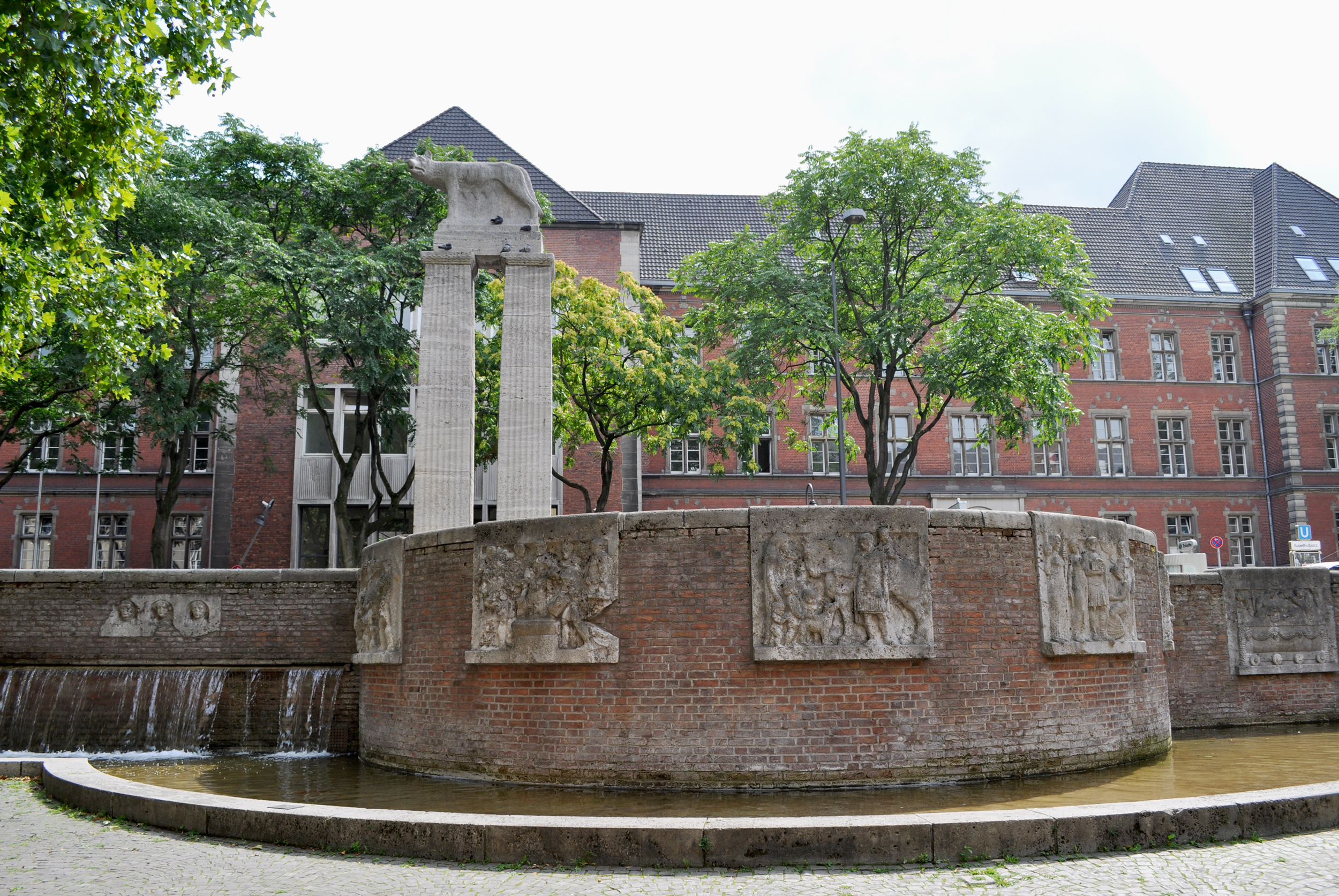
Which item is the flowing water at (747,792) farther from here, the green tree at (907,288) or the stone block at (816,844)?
the green tree at (907,288)

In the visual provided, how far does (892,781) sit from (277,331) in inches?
811

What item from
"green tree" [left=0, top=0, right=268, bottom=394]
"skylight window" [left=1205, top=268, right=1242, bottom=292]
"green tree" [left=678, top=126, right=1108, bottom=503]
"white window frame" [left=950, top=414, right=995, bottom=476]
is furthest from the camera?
"skylight window" [left=1205, top=268, right=1242, bottom=292]

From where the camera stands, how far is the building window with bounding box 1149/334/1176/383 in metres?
44.1

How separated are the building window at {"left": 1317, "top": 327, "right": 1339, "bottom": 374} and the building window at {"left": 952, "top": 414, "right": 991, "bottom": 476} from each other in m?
14.9

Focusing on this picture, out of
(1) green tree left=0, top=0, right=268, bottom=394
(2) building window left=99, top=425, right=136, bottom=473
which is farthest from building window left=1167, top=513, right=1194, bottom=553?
(1) green tree left=0, top=0, right=268, bottom=394

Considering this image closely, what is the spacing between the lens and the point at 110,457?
1362 inches

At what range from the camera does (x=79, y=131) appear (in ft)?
39.2

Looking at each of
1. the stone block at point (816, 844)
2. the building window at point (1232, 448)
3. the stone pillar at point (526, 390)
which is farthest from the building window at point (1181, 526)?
the stone block at point (816, 844)

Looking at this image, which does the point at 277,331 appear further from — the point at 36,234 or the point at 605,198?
the point at 605,198

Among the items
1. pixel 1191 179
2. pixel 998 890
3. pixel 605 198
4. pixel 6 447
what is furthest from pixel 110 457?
pixel 1191 179

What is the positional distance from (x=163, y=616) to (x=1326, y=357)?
4568cm

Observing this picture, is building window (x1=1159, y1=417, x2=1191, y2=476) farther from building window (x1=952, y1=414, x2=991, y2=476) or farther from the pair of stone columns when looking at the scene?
the pair of stone columns

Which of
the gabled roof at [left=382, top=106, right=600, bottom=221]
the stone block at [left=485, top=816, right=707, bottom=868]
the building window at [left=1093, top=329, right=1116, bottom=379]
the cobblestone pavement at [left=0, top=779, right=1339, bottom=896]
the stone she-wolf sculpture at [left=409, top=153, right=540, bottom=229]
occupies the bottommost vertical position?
the cobblestone pavement at [left=0, top=779, right=1339, bottom=896]

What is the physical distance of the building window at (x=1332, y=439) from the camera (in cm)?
4319
